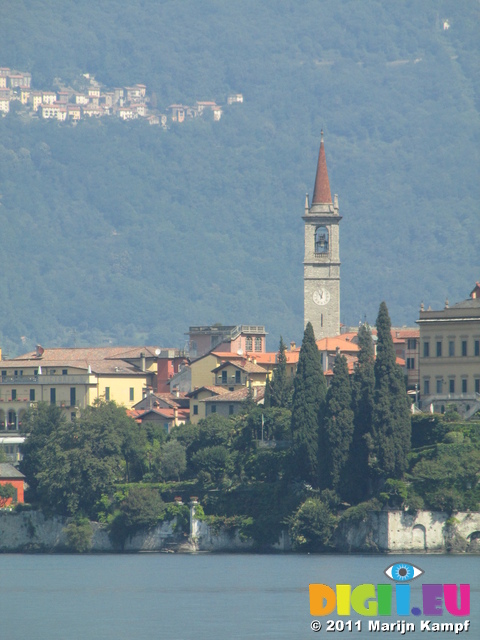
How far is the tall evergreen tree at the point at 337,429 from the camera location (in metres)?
94.8

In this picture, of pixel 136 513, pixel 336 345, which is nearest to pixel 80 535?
pixel 136 513

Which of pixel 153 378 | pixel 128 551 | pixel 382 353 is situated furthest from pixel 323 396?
pixel 153 378

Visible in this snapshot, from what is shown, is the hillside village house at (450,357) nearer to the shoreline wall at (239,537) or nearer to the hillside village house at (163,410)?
the shoreline wall at (239,537)

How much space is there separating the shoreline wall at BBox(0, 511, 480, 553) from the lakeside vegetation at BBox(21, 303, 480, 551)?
1.78 feet

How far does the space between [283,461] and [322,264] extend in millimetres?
48823

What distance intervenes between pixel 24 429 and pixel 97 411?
24.7ft

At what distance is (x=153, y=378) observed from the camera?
143000mm

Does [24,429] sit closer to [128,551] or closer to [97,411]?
[97,411]

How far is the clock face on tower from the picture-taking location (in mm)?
146875

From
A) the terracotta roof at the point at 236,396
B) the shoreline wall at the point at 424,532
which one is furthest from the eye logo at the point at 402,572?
the terracotta roof at the point at 236,396

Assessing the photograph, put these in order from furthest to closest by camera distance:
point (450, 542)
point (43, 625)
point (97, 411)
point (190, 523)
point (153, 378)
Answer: point (153, 378)
point (97, 411)
point (190, 523)
point (450, 542)
point (43, 625)

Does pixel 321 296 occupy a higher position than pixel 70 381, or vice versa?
pixel 321 296

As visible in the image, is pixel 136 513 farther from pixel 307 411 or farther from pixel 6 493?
pixel 307 411

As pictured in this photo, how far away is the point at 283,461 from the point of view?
102 meters
